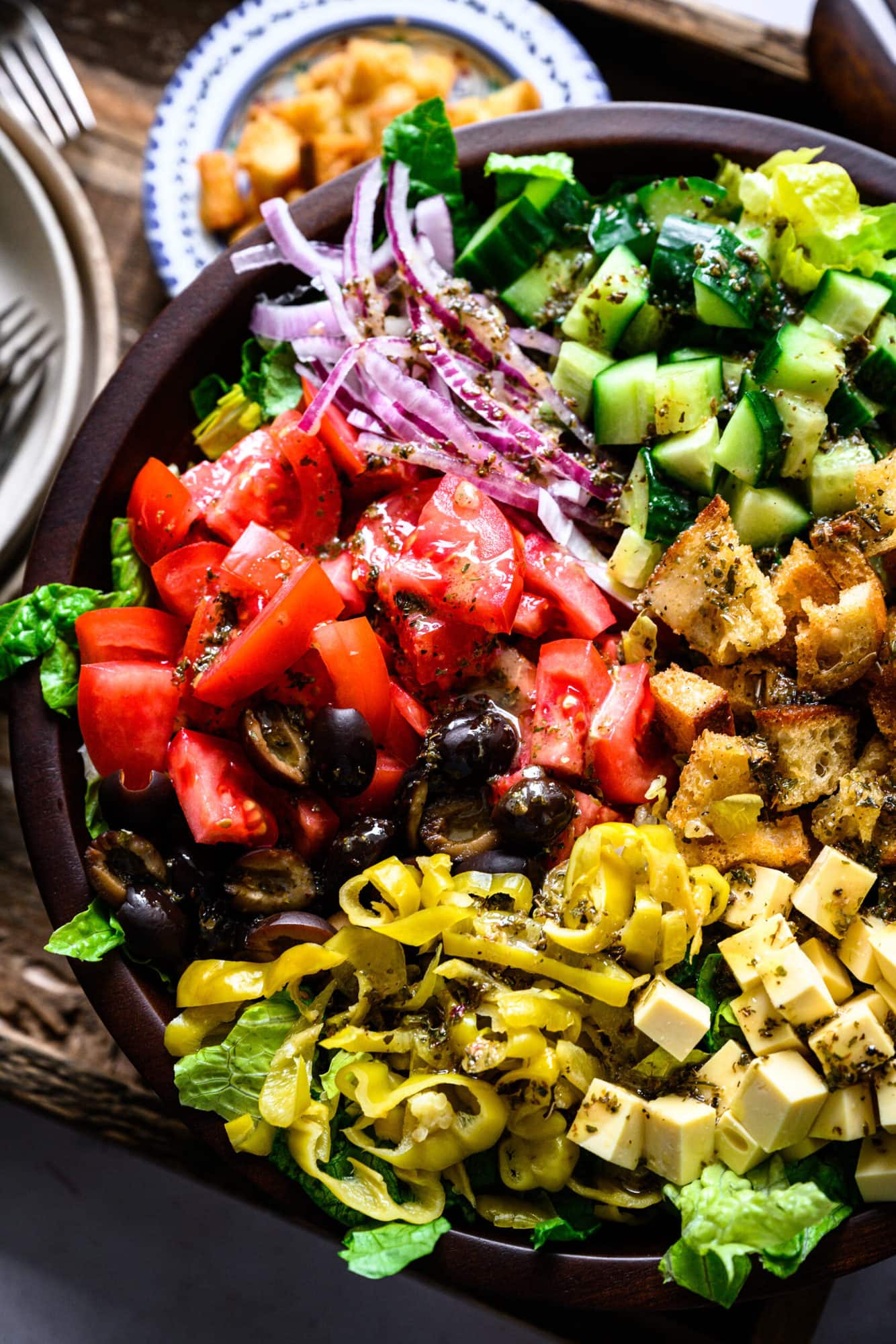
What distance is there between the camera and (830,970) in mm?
2115

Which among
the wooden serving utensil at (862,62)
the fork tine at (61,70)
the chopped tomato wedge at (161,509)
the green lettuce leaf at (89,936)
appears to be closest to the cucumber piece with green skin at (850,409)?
the wooden serving utensil at (862,62)

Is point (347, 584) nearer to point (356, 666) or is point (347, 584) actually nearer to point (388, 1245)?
point (356, 666)

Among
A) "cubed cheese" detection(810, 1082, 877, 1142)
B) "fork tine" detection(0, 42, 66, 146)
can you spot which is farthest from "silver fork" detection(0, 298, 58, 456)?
"cubed cheese" detection(810, 1082, 877, 1142)

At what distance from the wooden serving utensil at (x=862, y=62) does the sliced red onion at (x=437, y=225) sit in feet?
4.24

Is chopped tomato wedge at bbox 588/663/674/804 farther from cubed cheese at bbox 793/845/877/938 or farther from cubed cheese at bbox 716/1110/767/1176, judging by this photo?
cubed cheese at bbox 716/1110/767/1176

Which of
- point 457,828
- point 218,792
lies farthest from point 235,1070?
point 457,828

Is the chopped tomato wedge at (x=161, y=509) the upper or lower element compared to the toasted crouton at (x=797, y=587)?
upper

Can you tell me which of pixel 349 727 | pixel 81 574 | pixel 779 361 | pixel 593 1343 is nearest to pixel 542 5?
pixel 779 361

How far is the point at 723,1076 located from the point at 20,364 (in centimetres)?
260

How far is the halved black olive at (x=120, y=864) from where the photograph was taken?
89.8 inches

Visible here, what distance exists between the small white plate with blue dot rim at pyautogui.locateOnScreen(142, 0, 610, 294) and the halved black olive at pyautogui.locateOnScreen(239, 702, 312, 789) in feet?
5.12

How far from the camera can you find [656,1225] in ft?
7.24

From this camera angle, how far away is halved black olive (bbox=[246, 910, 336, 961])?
218 cm

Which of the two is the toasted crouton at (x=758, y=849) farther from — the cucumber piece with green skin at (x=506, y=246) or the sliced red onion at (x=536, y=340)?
the cucumber piece with green skin at (x=506, y=246)
